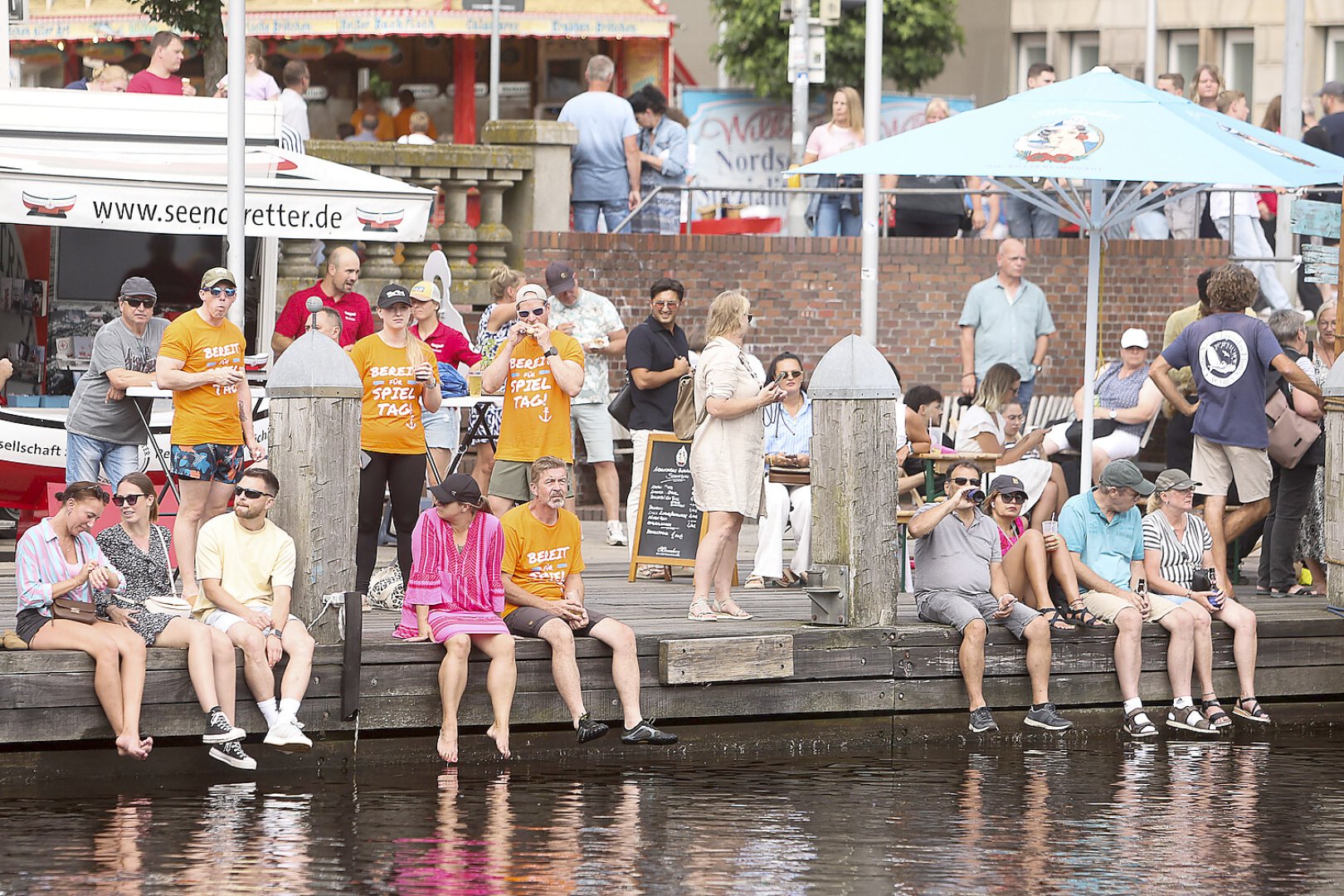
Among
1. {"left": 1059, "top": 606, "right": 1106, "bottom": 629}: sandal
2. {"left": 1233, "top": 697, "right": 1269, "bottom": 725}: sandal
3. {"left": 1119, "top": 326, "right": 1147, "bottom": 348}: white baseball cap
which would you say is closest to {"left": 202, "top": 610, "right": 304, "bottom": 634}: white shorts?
{"left": 1059, "top": 606, "right": 1106, "bottom": 629}: sandal

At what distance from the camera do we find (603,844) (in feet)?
28.8

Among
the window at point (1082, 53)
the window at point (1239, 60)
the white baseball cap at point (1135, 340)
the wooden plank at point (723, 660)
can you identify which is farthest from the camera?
the window at point (1082, 53)

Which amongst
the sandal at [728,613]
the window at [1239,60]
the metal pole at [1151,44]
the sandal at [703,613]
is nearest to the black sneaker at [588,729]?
the sandal at [703,613]

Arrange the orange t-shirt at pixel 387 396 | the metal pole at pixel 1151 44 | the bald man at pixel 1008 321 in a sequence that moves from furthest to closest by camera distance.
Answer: the metal pole at pixel 1151 44, the bald man at pixel 1008 321, the orange t-shirt at pixel 387 396

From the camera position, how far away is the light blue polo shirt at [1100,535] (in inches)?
448

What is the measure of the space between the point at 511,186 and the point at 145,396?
244 inches

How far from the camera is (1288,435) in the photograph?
42.3 ft

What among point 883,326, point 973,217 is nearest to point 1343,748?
point 883,326

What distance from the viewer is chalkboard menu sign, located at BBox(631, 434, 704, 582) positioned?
40.9 ft

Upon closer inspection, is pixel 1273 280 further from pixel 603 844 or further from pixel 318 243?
pixel 603 844

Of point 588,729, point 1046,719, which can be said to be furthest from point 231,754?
point 1046,719

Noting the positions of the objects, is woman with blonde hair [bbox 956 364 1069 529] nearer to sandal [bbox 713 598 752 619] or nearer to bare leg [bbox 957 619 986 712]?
bare leg [bbox 957 619 986 712]

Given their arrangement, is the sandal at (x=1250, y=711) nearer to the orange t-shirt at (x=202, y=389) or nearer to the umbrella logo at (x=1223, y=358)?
the umbrella logo at (x=1223, y=358)

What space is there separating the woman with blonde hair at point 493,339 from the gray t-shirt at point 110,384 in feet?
7.11
